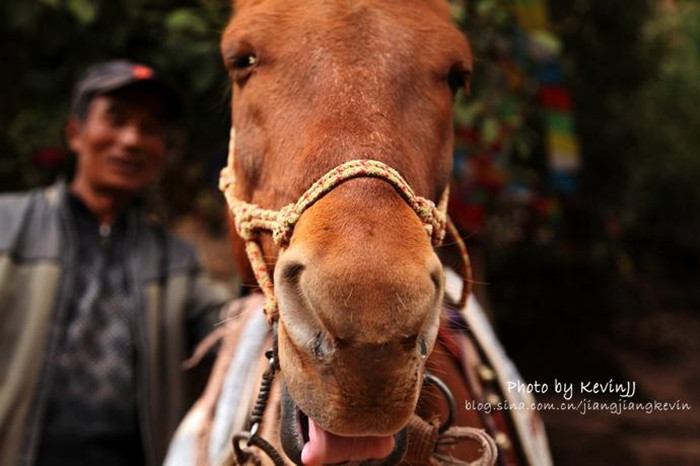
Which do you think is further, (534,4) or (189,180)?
(189,180)

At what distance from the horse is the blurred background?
3.70 feet

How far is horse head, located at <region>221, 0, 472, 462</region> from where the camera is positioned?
3.94 feet

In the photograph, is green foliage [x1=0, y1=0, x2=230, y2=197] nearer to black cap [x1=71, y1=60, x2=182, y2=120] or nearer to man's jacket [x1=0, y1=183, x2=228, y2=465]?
black cap [x1=71, y1=60, x2=182, y2=120]

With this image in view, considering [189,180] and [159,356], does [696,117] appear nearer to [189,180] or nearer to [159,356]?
[189,180]

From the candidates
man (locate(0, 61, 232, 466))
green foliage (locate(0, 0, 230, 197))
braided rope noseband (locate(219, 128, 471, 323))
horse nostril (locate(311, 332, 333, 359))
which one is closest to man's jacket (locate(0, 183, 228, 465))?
man (locate(0, 61, 232, 466))

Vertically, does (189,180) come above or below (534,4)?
below

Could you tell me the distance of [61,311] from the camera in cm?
276

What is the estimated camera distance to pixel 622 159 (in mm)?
6473

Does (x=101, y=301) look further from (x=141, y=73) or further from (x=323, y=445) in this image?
(x=323, y=445)

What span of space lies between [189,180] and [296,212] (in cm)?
312

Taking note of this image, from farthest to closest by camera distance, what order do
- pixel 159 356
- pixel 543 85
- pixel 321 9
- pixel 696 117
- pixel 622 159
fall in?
pixel 696 117, pixel 622 159, pixel 543 85, pixel 159 356, pixel 321 9

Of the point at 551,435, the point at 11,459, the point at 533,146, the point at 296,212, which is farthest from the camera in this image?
the point at 551,435

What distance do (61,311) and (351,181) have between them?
182cm

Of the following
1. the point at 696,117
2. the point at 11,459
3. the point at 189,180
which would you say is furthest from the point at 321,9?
the point at 696,117
